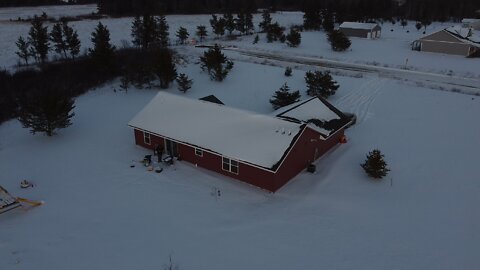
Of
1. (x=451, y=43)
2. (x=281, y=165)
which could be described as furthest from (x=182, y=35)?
(x=281, y=165)

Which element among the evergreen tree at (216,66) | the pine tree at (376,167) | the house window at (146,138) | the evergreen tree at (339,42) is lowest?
the pine tree at (376,167)

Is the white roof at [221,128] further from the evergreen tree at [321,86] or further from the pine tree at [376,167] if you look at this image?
the evergreen tree at [321,86]

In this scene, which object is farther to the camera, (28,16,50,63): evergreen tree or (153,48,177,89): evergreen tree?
(28,16,50,63): evergreen tree

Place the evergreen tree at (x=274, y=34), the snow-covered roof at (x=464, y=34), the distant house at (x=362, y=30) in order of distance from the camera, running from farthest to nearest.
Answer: the distant house at (x=362, y=30)
the evergreen tree at (x=274, y=34)
the snow-covered roof at (x=464, y=34)

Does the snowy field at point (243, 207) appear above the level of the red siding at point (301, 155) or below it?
below

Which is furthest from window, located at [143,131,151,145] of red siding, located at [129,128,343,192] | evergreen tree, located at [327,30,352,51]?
evergreen tree, located at [327,30,352,51]

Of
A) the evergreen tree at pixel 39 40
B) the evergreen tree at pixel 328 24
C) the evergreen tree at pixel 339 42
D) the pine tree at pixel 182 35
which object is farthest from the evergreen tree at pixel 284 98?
the evergreen tree at pixel 328 24

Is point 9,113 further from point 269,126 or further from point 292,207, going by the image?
point 292,207

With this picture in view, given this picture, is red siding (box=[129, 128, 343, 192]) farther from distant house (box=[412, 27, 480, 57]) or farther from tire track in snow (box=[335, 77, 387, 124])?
distant house (box=[412, 27, 480, 57])
